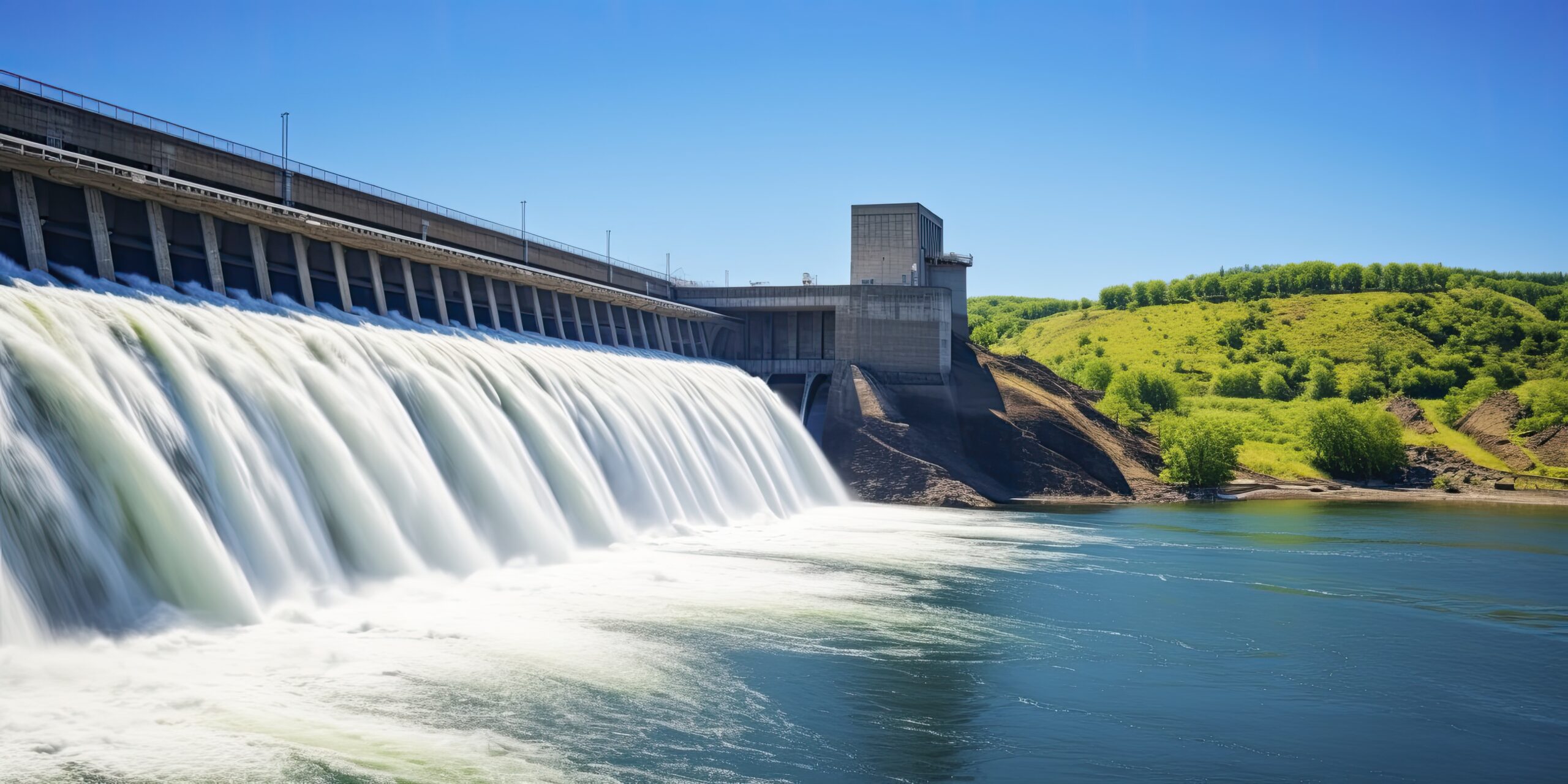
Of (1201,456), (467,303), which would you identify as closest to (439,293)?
(467,303)

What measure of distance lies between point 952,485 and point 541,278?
19467 millimetres

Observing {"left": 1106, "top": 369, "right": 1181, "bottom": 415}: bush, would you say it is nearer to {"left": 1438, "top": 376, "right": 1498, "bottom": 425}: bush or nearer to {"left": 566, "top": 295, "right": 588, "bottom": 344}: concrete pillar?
{"left": 1438, "top": 376, "right": 1498, "bottom": 425}: bush

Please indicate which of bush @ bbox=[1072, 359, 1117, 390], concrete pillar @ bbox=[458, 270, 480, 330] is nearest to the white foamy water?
concrete pillar @ bbox=[458, 270, 480, 330]

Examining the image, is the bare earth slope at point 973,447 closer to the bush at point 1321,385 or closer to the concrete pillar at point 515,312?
the concrete pillar at point 515,312

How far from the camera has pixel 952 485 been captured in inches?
1906

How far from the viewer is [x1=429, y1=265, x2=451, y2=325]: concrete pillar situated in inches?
1407

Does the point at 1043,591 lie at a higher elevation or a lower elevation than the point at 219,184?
lower

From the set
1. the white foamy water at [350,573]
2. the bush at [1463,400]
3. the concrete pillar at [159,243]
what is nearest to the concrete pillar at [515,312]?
the white foamy water at [350,573]

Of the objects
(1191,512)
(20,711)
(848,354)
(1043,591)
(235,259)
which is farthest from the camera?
(848,354)

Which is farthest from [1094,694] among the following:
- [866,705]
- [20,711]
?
[20,711]

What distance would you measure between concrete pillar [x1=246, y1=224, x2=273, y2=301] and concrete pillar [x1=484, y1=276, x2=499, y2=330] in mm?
9916

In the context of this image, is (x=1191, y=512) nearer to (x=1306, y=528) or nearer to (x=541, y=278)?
(x=1306, y=528)

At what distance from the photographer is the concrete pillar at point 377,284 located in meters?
32.9

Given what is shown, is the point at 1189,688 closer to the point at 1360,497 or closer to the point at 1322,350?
the point at 1360,497
